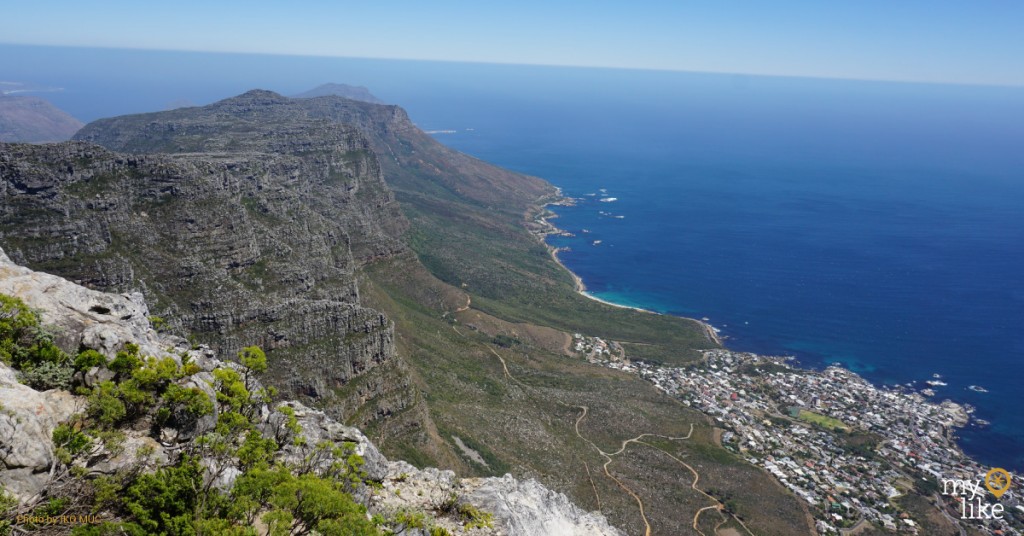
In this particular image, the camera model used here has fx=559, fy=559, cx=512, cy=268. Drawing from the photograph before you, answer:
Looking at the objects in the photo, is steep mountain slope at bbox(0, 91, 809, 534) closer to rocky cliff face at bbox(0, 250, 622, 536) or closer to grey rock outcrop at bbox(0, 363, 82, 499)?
rocky cliff face at bbox(0, 250, 622, 536)

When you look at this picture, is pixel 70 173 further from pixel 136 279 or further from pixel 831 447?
pixel 831 447

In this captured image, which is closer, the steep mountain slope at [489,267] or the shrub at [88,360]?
the shrub at [88,360]

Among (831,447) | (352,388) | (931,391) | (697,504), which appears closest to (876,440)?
(831,447)

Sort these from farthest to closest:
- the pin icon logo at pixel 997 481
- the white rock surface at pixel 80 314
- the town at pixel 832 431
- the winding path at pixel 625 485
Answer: the pin icon logo at pixel 997 481
the town at pixel 832 431
the winding path at pixel 625 485
the white rock surface at pixel 80 314

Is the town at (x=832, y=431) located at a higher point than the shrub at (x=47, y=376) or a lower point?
lower

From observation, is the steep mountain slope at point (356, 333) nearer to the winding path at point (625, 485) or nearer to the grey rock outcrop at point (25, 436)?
the winding path at point (625, 485)

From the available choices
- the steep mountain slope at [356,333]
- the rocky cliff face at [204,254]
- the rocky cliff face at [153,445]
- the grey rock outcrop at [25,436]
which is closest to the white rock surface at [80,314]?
the rocky cliff face at [153,445]

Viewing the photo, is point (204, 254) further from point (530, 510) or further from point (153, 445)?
point (530, 510)

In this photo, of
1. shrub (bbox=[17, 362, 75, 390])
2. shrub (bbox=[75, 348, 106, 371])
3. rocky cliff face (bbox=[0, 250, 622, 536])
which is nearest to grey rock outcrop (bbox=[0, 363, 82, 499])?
rocky cliff face (bbox=[0, 250, 622, 536])

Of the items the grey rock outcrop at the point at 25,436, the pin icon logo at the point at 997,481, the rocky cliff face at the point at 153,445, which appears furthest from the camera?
the pin icon logo at the point at 997,481
